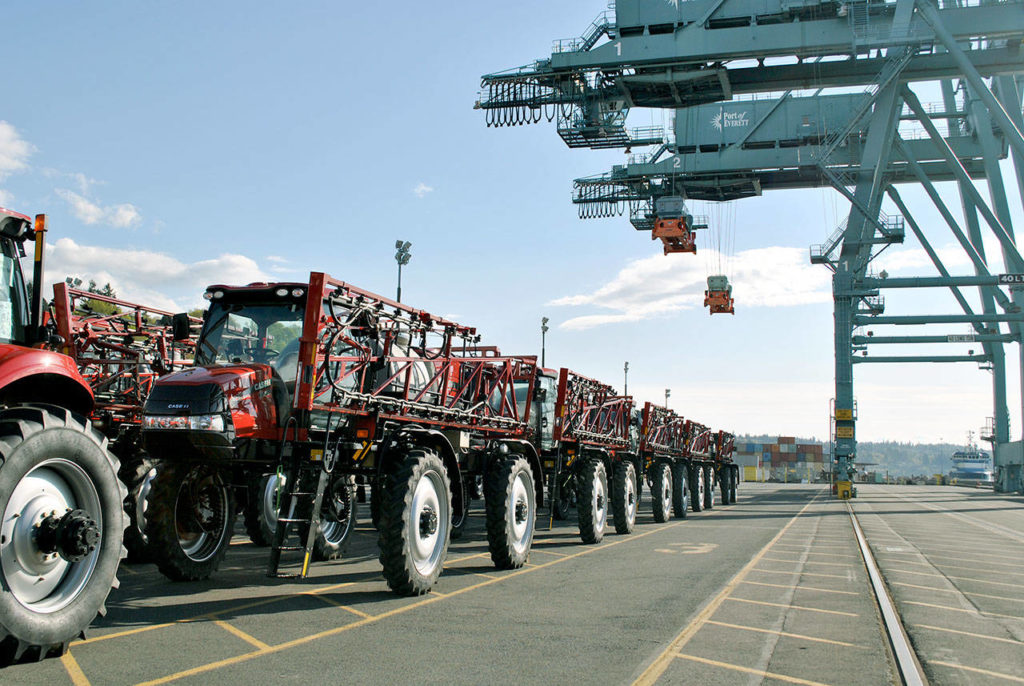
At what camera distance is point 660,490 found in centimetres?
2025

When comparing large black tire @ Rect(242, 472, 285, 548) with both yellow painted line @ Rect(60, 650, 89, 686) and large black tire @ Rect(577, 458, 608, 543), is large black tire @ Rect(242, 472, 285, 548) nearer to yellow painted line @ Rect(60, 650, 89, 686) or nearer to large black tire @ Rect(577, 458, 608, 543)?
yellow painted line @ Rect(60, 650, 89, 686)

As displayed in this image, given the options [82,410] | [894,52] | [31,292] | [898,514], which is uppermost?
[894,52]

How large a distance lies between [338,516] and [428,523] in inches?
124

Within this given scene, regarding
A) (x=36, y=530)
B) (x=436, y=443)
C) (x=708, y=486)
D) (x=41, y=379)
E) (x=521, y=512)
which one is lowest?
(x=708, y=486)

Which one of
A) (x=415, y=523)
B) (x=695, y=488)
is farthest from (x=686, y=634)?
(x=695, y=488)

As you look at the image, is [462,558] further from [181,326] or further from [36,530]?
[36,530]

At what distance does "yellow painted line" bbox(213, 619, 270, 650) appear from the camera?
6.29m

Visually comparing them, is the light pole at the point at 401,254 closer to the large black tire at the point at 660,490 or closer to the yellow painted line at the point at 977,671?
the large black tire at the point at 660,490

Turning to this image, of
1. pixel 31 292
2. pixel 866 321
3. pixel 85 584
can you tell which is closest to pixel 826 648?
pixel 85 584

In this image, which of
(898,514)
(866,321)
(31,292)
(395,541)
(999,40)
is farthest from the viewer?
(866,321)

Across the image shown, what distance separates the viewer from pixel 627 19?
→ 107 ft

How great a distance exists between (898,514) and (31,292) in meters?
28.8

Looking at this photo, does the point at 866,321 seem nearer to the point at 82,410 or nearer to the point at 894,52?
the point at 894,52

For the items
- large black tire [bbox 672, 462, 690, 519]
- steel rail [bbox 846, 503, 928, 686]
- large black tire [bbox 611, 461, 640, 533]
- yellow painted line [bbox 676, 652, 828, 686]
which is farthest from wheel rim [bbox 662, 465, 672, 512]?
yellow painted line [bbox 676, 652, 828, 686]
